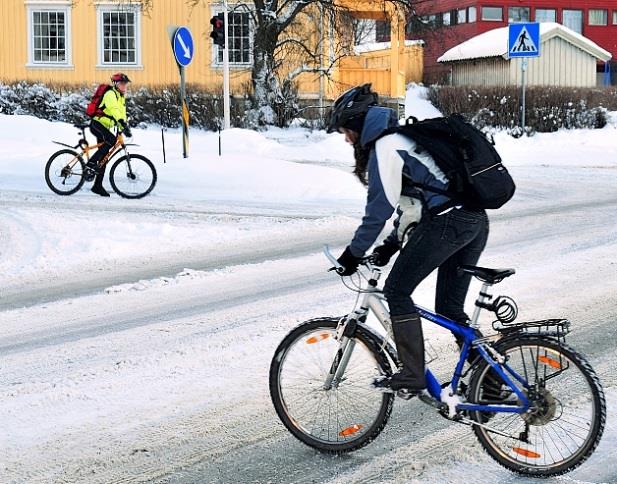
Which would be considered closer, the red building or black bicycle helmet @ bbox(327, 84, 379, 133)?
black bicycle helmet @ bbox(327, 84, 379, 133)

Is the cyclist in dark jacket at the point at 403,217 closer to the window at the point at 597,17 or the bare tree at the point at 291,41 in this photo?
the bare tree at the point at 291,41

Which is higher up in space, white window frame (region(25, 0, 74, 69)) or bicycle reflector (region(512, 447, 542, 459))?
white window frame (region(25, 0, 74, 69))

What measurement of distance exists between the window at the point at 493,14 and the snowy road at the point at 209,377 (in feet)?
144

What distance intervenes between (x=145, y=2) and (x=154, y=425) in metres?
27.4

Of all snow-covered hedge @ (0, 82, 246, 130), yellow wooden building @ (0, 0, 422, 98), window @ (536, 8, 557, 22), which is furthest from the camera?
window @ (536, 8, 557, 22)

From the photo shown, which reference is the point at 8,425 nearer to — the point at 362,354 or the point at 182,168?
the point at 362,354

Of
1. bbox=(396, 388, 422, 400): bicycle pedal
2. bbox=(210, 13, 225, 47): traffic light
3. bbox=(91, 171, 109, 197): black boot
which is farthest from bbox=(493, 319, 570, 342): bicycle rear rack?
bbox=(210, 13, 225, 47): traffic light

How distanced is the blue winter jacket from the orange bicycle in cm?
1110

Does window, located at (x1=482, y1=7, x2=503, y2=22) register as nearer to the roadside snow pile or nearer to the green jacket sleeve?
the green jacket sleeve

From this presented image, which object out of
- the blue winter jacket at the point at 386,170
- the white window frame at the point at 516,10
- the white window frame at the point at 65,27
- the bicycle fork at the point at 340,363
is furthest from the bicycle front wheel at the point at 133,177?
the white window frame at the point at 516,10

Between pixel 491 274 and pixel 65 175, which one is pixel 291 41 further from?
pixel 491 274

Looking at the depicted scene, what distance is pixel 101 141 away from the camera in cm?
1542

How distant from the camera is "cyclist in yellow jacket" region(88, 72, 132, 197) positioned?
15047mm

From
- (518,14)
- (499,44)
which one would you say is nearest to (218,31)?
(499,44)
